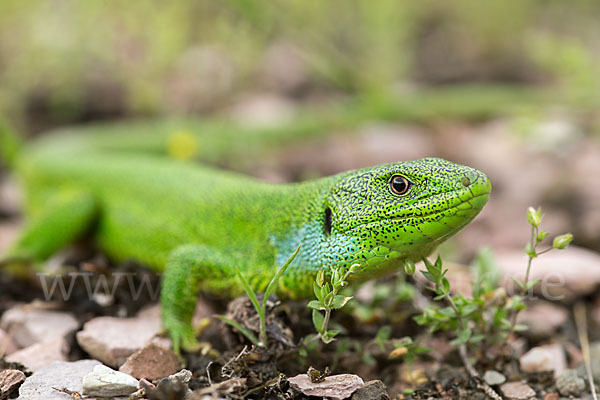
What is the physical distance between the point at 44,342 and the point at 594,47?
367 inches

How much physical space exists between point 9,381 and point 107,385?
0.55m

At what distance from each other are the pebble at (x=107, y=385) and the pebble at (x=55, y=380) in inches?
5.1

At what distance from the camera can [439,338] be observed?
358 centimetres

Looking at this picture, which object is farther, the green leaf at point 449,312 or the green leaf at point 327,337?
the green leaf at point 449,312

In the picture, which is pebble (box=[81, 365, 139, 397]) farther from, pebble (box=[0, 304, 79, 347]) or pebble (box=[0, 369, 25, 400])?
pebble (box=[0, 304, 79, 347])

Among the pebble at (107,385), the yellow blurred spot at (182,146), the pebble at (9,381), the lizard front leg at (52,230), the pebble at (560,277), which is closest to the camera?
the pebble at (107,385)

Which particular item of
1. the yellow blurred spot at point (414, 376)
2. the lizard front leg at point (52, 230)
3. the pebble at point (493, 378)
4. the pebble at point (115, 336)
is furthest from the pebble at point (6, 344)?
the pebble at point (493, 378)

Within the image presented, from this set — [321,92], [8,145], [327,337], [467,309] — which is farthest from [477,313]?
[321,92]

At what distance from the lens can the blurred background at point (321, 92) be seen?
21.4 ft

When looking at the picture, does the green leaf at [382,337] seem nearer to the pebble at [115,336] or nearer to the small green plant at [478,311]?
the small green plant at [478,311]

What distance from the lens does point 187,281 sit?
3.59 meters

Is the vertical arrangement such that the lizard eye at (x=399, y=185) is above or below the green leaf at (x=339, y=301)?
above

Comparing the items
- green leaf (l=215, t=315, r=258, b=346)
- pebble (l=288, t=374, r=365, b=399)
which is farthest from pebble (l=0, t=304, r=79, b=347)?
pebble (l=288, t=374, r=365, b=399)

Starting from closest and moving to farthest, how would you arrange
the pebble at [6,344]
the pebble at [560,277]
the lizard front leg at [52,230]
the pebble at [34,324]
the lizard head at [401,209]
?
1. the lizard head at [401,209]
2. the pebble at [6,344]
3. the pebble at [34,324]
4. the pebble at [560,277]
5. the lizard front leg at [52,230]
